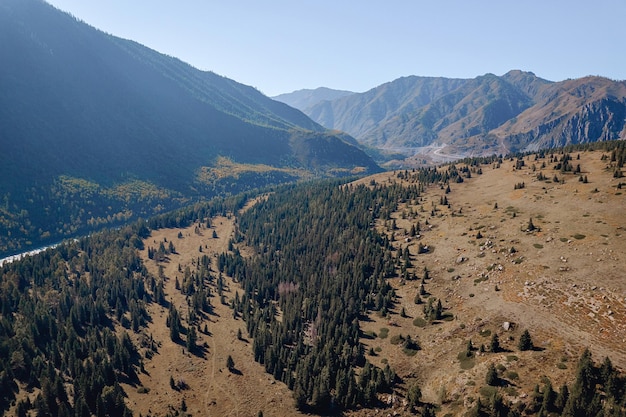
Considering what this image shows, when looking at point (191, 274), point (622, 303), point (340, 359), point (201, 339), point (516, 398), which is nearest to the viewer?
point (516, 398)

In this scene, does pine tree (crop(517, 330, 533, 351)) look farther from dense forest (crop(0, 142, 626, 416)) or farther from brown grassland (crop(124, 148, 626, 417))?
dense forest (crop(0, 142, 626, 416))

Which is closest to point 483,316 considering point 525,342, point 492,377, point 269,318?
point 525,342

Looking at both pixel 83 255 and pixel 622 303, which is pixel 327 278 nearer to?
pixel 622 303

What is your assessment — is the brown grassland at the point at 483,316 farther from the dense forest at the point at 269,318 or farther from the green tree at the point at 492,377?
the dense forest at the point at 269,318

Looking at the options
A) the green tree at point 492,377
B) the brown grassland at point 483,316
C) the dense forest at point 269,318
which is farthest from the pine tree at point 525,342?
the dense forest at point 269,318

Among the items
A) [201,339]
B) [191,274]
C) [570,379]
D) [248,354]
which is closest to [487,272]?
[570,379]
